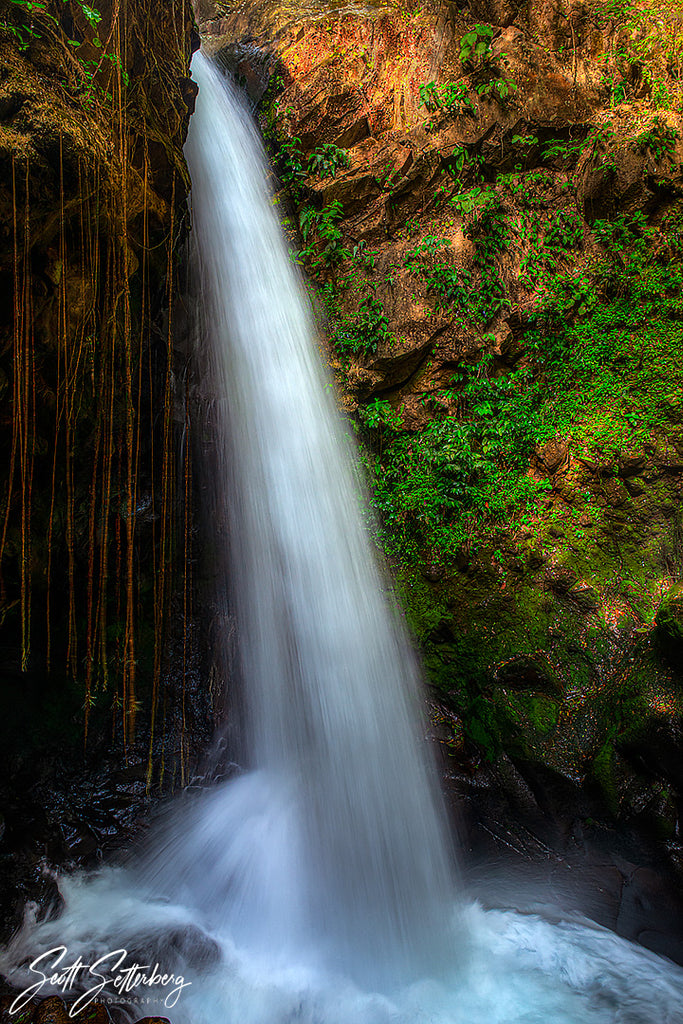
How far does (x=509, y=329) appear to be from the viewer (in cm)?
582

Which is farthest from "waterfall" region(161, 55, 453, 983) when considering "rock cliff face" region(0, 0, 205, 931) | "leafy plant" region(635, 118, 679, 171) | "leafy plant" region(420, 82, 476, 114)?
"leafy plant" region(635, 118, 679, 171)

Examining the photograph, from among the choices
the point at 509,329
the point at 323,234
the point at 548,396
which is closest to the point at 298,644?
the point at 548,396

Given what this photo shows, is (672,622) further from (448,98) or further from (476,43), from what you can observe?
(476,43)

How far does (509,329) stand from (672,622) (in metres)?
3.49

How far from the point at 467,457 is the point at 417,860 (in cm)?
374

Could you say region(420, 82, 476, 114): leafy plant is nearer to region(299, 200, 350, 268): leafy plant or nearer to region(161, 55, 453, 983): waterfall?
region(299, 200, 350, 268): leafy plant

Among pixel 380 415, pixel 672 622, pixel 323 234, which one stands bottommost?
pixel 672 622

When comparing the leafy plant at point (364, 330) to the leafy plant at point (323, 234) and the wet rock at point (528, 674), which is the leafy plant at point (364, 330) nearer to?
the leafy plant at point (323, 234)

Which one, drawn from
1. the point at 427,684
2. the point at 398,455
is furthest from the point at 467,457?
the point at 427,684

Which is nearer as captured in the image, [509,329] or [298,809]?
[298,809]

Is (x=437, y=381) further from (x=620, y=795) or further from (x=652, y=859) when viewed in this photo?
(x=652, y=859)

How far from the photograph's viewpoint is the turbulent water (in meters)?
3.25

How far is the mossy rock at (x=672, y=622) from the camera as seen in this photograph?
Answer: 158 inches

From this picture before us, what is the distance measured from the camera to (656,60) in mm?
5871
